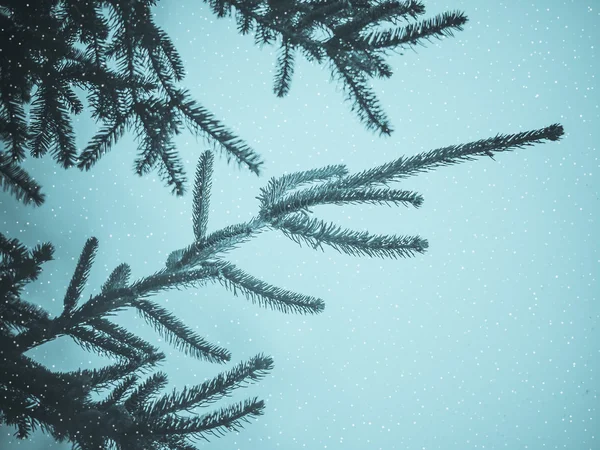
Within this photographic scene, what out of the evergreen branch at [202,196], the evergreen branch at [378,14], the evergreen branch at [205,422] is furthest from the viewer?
the evergreen branch at [202,196]

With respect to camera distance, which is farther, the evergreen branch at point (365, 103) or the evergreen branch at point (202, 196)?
the evergreen branch at point (202, 196)

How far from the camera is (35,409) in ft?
1.85

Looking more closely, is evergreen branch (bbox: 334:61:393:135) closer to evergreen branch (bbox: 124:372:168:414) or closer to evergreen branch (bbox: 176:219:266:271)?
evergreen branch (bbox: 176:219:266:271)

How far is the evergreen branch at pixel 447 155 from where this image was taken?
0.44m

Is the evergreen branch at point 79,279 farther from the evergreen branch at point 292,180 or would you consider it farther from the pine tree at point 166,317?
the evergreen branch at point 292,180

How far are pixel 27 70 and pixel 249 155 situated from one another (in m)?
0.40

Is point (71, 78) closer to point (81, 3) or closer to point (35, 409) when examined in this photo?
point (81, 3)

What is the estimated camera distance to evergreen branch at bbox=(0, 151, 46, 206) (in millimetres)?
679

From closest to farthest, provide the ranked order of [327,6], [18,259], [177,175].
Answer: [327,6]
[177,175]
[18,259]

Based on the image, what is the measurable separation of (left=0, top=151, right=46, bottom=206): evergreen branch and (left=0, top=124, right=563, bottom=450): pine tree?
0.10 m

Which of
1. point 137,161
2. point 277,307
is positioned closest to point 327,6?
point 137,161

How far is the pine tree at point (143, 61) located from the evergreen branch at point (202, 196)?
13 cm

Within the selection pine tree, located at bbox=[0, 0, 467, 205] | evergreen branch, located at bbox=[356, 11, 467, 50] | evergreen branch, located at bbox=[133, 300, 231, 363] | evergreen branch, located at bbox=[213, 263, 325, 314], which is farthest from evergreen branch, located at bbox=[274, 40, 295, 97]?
evergreen branch, located at bbox=[133, 300, 231, 363]

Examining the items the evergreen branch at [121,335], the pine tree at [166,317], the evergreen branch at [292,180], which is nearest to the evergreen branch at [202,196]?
the pine tree at [166,317]
